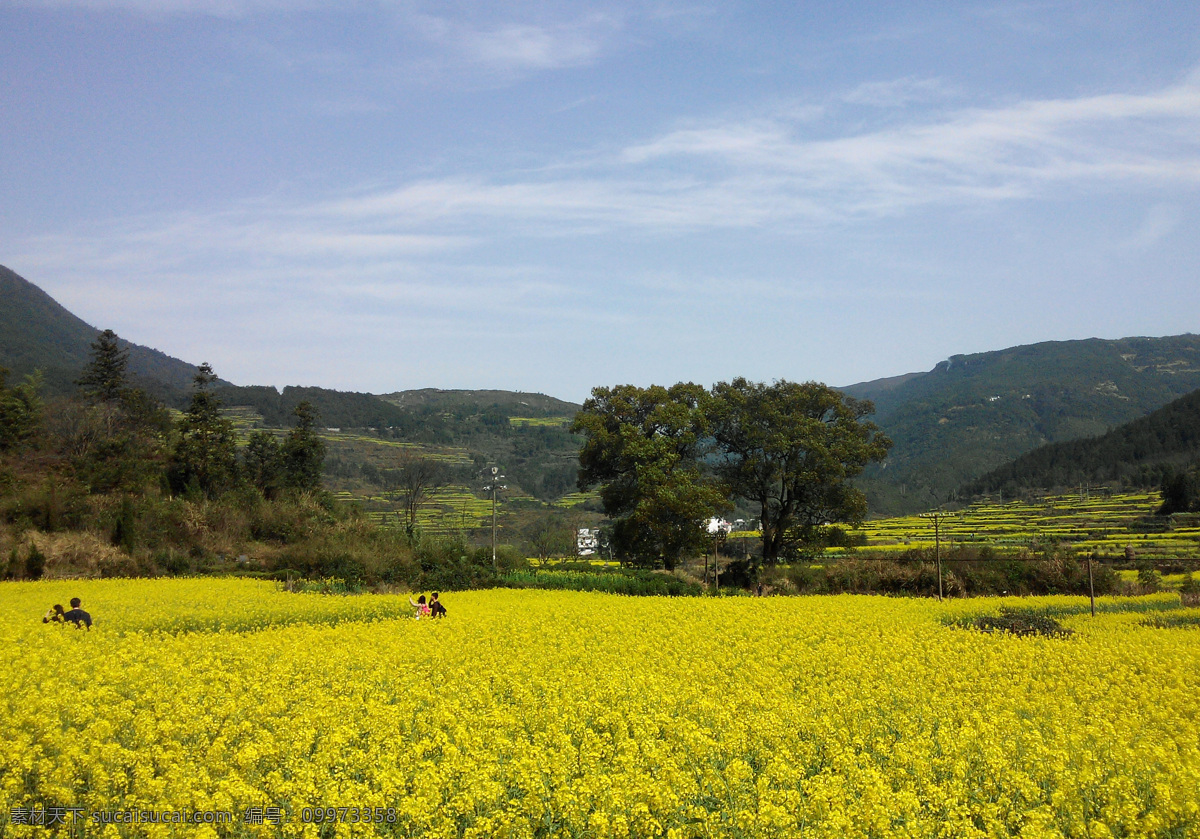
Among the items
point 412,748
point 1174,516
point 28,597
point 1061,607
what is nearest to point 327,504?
point 28,597

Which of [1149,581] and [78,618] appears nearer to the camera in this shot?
[78,618]

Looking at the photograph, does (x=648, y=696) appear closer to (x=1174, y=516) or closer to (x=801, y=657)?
(x=801, y=657)

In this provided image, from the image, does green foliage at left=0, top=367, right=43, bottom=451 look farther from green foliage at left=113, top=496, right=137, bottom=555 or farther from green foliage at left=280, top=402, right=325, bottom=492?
green foliage at left=113, top=496, right=137, bottom=555

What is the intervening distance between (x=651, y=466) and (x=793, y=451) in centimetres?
780

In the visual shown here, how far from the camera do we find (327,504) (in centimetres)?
4919

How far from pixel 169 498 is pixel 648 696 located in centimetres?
4137

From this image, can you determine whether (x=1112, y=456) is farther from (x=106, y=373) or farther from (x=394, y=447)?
(x=106, y=373)

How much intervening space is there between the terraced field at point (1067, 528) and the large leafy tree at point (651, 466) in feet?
44.5

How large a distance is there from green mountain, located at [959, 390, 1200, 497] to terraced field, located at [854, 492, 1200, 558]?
53.6 ft

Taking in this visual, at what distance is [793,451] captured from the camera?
131 ft

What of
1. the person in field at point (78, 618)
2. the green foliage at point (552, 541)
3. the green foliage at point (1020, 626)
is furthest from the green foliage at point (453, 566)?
the green foliage at point (1020, 626)

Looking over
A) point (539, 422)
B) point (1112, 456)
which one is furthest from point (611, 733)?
point (539, 422)

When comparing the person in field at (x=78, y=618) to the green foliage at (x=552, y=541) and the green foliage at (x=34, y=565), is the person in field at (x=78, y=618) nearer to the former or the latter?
the green foliage at (x=34, y=565)

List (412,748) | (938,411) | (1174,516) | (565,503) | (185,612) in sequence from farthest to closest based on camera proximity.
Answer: (938,411) < (565,503) < (1174,516) < (185,612) < (412,748)
